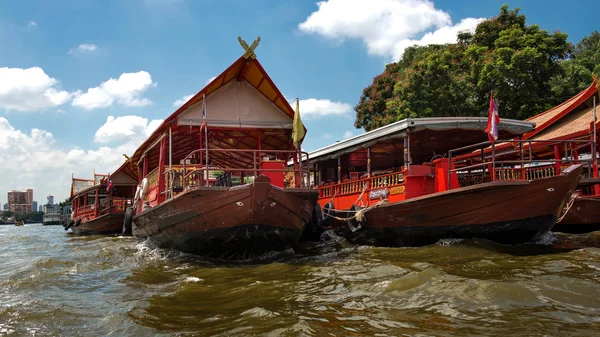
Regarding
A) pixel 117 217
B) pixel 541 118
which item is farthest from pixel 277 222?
pixel 117 217

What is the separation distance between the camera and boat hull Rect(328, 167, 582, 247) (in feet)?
23.3

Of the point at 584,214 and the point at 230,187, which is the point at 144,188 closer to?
the point at 230,187

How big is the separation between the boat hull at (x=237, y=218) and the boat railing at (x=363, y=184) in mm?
2284

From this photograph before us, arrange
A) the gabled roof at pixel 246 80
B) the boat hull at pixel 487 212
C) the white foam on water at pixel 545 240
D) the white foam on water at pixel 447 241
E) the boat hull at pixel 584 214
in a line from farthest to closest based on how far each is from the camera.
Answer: the boat hull at pixel 584 214, the gabled roof at pixel 246 80, the white foam on water at pixel 545 240, the white foam on water at pixel 447 241, the boat hull at pixel 487 212

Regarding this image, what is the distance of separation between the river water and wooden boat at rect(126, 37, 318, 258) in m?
0.56

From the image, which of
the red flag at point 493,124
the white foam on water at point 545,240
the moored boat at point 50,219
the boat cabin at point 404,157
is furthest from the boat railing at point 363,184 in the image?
the moored boat at point 50,219

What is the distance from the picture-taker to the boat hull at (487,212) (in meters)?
7.11

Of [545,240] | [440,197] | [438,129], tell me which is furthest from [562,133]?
[440,197]

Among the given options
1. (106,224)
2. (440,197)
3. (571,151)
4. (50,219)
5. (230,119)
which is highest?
(230,119)

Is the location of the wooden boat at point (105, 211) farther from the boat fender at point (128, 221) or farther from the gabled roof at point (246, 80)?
the gabled roof at point (246, 80)

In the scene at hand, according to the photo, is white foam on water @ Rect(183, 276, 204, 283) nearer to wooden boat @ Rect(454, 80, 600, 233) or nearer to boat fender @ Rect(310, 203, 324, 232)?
boat fender @ Rect(310, 203, 324, 232)

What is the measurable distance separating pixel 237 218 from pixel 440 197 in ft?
11.4

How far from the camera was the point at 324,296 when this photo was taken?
4.52m

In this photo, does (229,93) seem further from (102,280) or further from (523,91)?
(523,91)
